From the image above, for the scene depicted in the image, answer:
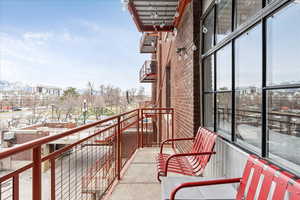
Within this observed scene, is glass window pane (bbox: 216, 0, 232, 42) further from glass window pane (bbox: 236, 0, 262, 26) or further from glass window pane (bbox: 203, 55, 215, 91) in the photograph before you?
glass window pane (bbox: 203, 55, 215, 91)

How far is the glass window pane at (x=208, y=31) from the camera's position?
2.85m

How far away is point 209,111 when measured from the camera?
2998 millimetres

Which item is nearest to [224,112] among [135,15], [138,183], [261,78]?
[261,78]

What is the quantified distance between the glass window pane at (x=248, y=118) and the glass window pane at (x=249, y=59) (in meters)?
0.09

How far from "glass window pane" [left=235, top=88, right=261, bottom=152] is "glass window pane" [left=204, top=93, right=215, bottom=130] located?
0.78 metres

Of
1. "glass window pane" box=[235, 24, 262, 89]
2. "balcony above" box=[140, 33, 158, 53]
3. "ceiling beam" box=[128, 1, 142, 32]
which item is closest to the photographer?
"glass window pane" box=[235, 24, 262, 89]

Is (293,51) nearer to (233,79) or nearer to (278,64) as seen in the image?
(278,64)

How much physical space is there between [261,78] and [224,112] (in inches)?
35.7

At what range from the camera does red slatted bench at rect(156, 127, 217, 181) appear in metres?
2.20

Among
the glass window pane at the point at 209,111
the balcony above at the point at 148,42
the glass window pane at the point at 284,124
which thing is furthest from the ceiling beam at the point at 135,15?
the balcony above at the point at 148,42

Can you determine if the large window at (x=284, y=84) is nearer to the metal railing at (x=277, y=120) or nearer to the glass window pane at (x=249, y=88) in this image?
the metal railing at (x=277, y=120)

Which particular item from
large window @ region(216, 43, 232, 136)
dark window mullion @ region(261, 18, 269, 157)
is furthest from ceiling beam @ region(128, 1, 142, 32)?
dark window mullion @ region(261, 18, 269, 157)

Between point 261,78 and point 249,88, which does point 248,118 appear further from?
point 261,78

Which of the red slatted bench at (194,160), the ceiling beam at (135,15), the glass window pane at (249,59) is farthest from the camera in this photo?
the ceiling beam at (135,15)
